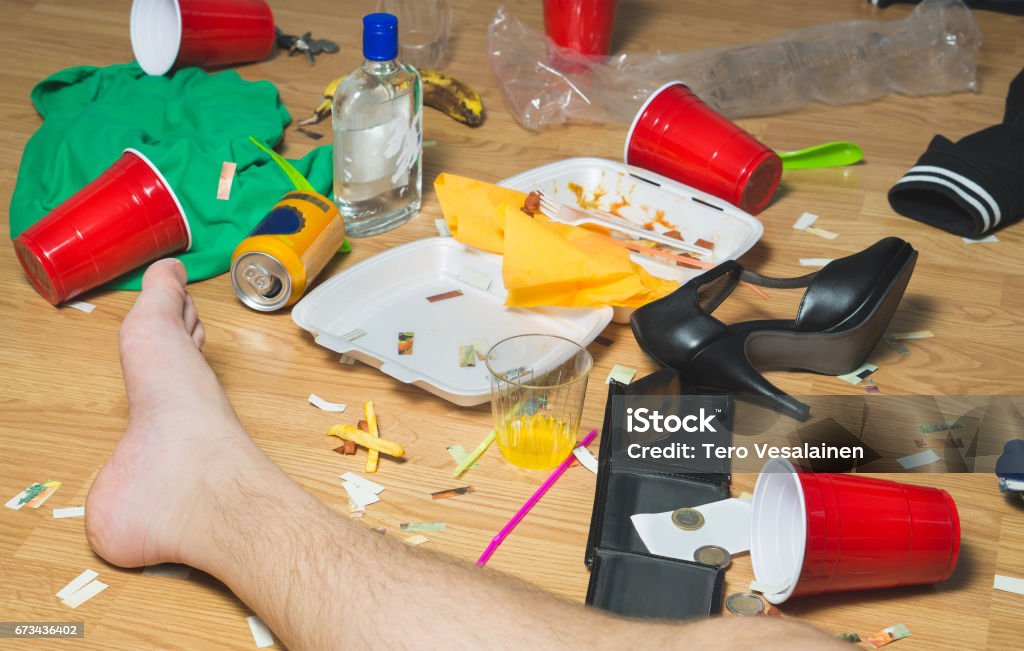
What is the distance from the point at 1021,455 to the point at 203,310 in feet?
2.77

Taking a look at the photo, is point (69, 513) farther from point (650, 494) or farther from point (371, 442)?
point (650, 494)

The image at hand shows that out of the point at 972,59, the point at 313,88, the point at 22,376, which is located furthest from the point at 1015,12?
the point at 22,376

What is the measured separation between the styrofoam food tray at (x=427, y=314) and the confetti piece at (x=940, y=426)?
1.09 ft

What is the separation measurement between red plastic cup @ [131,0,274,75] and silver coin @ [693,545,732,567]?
1.14 metres

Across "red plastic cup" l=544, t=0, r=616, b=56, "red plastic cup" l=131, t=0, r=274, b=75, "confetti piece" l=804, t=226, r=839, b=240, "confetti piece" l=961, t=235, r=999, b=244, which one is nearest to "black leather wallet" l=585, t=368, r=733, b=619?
"confetti piece" l=804, t=226, r=839, b=240

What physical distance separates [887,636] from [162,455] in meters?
0.59

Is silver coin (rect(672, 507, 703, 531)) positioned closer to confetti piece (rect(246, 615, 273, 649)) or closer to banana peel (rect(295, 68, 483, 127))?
confetti piece (rect(246, 615, 273, 649))

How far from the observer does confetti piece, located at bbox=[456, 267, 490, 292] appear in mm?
1164

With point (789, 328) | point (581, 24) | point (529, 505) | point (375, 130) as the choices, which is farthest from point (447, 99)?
point (529, 505)

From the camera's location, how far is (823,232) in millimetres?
1320

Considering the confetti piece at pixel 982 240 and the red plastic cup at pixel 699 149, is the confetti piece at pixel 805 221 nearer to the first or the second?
the red plastic cup at pixel 699 149

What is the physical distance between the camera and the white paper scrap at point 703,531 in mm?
840

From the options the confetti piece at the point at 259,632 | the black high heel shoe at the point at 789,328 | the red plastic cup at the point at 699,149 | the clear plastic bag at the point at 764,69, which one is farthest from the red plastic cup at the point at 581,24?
the confetti piece at the point at 259,632

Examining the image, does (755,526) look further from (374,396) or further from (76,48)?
(76,48)
